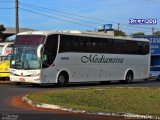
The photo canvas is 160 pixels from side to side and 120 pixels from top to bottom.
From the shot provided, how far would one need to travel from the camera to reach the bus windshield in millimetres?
27250

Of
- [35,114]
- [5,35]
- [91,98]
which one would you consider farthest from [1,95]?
[5,35]

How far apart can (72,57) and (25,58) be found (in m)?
3.11

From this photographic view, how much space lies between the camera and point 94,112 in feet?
50.6

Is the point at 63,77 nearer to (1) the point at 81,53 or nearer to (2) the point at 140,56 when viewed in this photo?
(1) the point at 81,53

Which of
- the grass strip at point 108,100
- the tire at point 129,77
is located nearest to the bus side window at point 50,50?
the grass strip at point 108,100

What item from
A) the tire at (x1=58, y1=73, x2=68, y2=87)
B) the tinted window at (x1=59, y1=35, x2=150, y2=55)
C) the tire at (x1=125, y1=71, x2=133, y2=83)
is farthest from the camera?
the tire at (x1=125, y1=71, x2=133, y2=83)

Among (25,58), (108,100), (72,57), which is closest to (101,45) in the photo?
(72,57)

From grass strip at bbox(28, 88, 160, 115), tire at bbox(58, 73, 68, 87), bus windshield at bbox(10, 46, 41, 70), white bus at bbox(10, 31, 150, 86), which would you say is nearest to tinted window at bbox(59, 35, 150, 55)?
white bus at bbox(10, 31, 150, 86)

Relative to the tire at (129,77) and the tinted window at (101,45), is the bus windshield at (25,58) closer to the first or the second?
the tinted window at (101,45)

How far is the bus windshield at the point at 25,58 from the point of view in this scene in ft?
89.4

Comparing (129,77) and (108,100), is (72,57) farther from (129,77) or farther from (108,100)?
(108,100)

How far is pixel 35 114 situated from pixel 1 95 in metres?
7.73

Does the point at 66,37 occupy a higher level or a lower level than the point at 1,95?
higher

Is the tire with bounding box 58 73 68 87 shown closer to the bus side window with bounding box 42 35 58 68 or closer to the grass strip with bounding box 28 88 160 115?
the bus side window with bounding box 42 35 58 68
